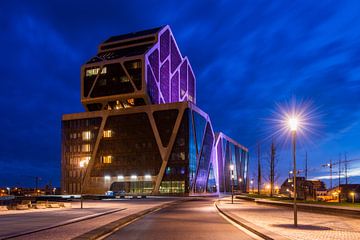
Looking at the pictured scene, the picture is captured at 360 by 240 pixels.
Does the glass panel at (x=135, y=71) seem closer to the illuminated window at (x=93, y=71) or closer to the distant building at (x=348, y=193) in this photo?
the illuminated window at (x=93, y=71)

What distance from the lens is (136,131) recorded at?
359 ft

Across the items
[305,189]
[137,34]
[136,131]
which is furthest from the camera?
[137,34]

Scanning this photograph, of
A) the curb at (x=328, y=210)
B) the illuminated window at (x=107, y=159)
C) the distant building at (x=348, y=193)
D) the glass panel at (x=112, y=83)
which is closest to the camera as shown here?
the curb at (x=328, y=210)

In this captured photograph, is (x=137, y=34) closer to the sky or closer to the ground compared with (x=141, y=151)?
closer to the sky

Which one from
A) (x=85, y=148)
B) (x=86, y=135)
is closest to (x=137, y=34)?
(x=86, y=135)

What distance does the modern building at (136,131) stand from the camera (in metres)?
104

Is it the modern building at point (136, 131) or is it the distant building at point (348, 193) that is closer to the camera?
the distant building at point (348, 193)

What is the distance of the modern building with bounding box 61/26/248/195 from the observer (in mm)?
104188

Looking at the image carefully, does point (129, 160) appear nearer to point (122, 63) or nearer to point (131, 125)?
point (131, 125)

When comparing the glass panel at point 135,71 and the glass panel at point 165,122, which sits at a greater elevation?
the glass panel at point 135,71

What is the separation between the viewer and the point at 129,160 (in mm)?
109625

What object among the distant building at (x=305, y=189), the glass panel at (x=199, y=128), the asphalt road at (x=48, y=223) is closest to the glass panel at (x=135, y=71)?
the glass panel at (x=199, y=128)

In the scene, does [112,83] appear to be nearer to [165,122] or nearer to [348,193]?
[165,122]

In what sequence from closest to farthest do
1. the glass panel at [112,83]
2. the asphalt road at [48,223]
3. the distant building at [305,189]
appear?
the asphalt road at [48,223] → the distant building at [305,189] → the glass panel at [112,83]
